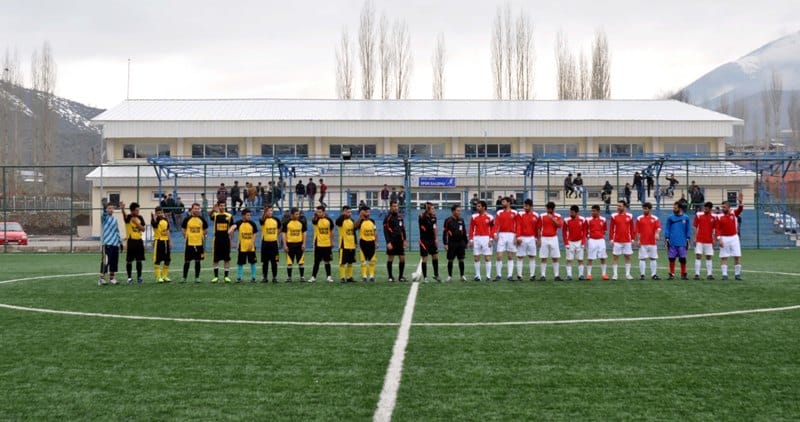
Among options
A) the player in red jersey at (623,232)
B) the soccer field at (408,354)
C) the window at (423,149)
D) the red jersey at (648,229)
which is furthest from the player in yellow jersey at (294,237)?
the window at (423,149)

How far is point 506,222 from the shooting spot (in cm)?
2028

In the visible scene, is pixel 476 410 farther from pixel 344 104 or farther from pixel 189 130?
pixel 344 104

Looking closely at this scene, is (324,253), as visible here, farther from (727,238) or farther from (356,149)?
(356,149)

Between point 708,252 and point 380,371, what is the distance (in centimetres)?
1375

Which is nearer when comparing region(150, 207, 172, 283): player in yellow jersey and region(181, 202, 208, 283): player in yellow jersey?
region(150, 207, 172, 283): player in yellow jersey

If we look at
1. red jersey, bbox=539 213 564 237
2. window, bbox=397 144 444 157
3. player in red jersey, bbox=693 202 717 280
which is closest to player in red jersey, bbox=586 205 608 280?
red jersey, bbox=539 213 564 237

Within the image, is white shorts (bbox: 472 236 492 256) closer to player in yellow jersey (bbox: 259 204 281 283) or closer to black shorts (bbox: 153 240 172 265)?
player in yellow jersey (bbox: 259 204 281 283)

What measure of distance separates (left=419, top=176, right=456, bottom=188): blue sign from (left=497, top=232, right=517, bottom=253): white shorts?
24.4 meters

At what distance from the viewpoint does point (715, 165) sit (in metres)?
47.4

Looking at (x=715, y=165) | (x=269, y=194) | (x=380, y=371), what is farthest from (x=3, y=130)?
(x=380, y=371)

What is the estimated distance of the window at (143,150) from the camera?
54.0 meters

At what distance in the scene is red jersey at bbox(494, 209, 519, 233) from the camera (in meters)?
20.3

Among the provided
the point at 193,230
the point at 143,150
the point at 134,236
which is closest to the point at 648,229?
the point at 193,230

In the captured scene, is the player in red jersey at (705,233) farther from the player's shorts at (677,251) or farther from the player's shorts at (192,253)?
the player's shorts at (192,253)
